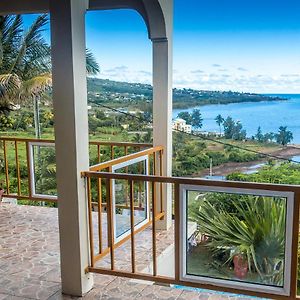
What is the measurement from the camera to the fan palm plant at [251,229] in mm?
2646

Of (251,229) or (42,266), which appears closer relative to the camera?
(251,229)

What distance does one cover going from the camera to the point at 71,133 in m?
2.85

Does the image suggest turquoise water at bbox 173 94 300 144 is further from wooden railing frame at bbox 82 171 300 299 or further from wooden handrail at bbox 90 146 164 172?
wooden railing frame at bbox 82 171 300 299

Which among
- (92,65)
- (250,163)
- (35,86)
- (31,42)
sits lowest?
(250,163)

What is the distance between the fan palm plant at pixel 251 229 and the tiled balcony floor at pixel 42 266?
1.44 feet

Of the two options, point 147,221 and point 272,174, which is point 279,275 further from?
point 272,174

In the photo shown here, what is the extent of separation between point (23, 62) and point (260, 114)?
18.7ft

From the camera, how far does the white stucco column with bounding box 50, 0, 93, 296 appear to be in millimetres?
2762

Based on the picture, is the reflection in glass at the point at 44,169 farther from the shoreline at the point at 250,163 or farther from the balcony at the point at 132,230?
the shoreline at the point at 250,163

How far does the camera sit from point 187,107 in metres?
6.26

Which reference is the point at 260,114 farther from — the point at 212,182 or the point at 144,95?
the point at 212,182

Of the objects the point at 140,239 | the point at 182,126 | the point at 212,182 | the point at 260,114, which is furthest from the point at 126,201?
the point at 260,114

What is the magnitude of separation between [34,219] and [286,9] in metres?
5.06

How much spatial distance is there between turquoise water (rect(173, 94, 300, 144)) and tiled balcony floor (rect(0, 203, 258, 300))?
7.80ft
